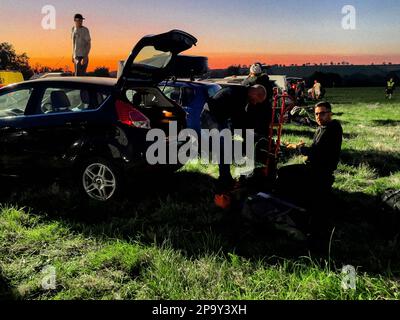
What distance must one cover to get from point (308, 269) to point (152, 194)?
265cm

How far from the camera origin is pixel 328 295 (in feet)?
9.16

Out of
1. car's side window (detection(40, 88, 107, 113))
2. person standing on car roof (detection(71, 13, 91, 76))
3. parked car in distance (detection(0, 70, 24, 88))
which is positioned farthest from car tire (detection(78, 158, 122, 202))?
parked car in distance (detection(0, 70, 24, 88))

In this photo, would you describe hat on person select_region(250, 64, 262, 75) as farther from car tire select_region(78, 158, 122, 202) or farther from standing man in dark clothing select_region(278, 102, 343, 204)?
car tire select_region(78, 158, 122, 202)

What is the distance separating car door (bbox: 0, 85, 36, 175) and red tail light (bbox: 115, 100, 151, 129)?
1.37 m

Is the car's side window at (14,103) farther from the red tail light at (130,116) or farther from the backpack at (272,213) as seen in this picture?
the backpack at (272,213)

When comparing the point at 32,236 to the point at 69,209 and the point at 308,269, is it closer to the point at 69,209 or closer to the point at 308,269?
the point at 69,209

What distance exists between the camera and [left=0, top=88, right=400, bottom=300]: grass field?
2.94 m

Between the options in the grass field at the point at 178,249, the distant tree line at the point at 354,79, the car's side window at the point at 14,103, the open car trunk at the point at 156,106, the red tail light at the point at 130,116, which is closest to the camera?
the grass field at the point at 178,249

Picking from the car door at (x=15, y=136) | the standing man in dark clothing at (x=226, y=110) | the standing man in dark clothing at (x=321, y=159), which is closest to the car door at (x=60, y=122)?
the car door at (x=15, y=136)

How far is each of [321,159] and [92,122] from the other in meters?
2.75

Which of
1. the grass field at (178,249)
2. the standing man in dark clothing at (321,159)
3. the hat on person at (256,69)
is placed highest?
the hat on person at (256,69)

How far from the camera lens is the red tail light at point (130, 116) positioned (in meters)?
4.62

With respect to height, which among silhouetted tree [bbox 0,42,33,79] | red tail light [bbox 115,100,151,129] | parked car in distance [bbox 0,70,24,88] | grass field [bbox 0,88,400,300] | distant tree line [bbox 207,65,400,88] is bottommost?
grass field [bbox 0,88,400,300]

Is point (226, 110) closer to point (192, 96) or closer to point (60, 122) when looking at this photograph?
point (60, 122)
